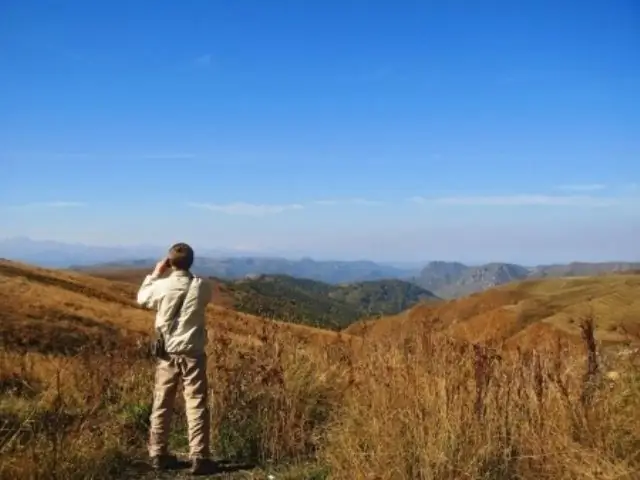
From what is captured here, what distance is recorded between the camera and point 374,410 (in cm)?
562

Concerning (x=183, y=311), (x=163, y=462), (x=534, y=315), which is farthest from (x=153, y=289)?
(x=534, y=315)

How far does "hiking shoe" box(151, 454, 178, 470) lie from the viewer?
629 centimetres

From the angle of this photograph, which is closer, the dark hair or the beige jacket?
the beige jacket

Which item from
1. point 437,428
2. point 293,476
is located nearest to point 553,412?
point 437,428

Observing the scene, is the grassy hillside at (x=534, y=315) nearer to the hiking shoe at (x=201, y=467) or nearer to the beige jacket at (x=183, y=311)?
the beige jacket at (x=183, y=311)

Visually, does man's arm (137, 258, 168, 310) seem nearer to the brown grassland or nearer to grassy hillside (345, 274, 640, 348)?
the brown grassland

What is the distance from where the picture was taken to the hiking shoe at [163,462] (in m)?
6.29

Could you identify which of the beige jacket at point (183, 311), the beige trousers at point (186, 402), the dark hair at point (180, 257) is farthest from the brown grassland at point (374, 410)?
the dark hair at point (180, 257)

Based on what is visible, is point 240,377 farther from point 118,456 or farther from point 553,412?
point 553,412

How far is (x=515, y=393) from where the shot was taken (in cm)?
552

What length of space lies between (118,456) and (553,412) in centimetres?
376

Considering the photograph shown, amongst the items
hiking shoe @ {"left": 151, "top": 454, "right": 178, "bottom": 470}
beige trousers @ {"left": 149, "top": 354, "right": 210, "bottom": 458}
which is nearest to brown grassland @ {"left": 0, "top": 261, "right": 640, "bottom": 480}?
hiking shoe @ {"left": 151, "top": 454, "right": 178, "bottom": 470}

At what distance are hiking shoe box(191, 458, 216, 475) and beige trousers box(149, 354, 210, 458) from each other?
56 mm

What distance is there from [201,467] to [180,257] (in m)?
1.96
